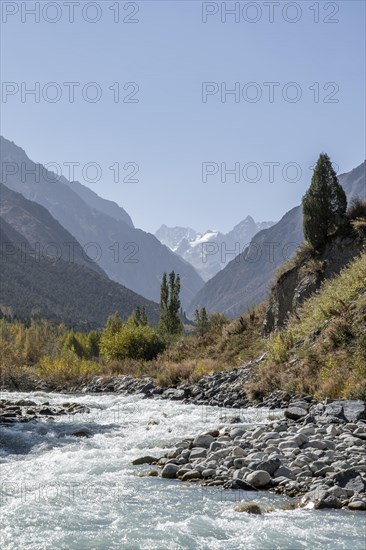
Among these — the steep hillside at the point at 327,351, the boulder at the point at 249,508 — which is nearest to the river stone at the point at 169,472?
the boulder at the point at 249,508

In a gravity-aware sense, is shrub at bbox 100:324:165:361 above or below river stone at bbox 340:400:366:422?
below

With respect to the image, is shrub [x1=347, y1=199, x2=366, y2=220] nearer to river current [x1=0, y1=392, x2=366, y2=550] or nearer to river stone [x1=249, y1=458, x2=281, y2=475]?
river current [x1=0, y1=392, x2=366, y2=550]

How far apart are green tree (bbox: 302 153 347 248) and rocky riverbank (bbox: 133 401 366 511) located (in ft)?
59.4

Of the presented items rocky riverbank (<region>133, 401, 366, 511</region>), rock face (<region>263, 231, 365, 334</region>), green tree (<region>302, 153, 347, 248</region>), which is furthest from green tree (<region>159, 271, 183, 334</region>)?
rocky riverbank (<region>133, 401, 366, 511</region>)

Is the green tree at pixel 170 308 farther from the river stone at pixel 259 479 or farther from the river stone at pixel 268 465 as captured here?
the river stone at pixel 259 479

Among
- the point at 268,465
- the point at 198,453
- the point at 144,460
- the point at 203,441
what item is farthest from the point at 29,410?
the point at 268,465

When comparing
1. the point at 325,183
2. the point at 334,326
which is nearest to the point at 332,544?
the point at 334,326

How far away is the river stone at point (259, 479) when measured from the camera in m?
9.80

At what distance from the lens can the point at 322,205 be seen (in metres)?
31.6

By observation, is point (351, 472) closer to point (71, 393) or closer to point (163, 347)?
point (71, 393)

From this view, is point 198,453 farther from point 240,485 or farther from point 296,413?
point 296,413

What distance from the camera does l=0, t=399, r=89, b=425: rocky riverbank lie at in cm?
1865

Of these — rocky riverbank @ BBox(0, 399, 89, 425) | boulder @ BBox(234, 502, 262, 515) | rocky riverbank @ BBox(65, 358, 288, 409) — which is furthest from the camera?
rocky riverbank @ BBox(65, 358, 288, 409)

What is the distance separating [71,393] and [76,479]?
68.7 ft
